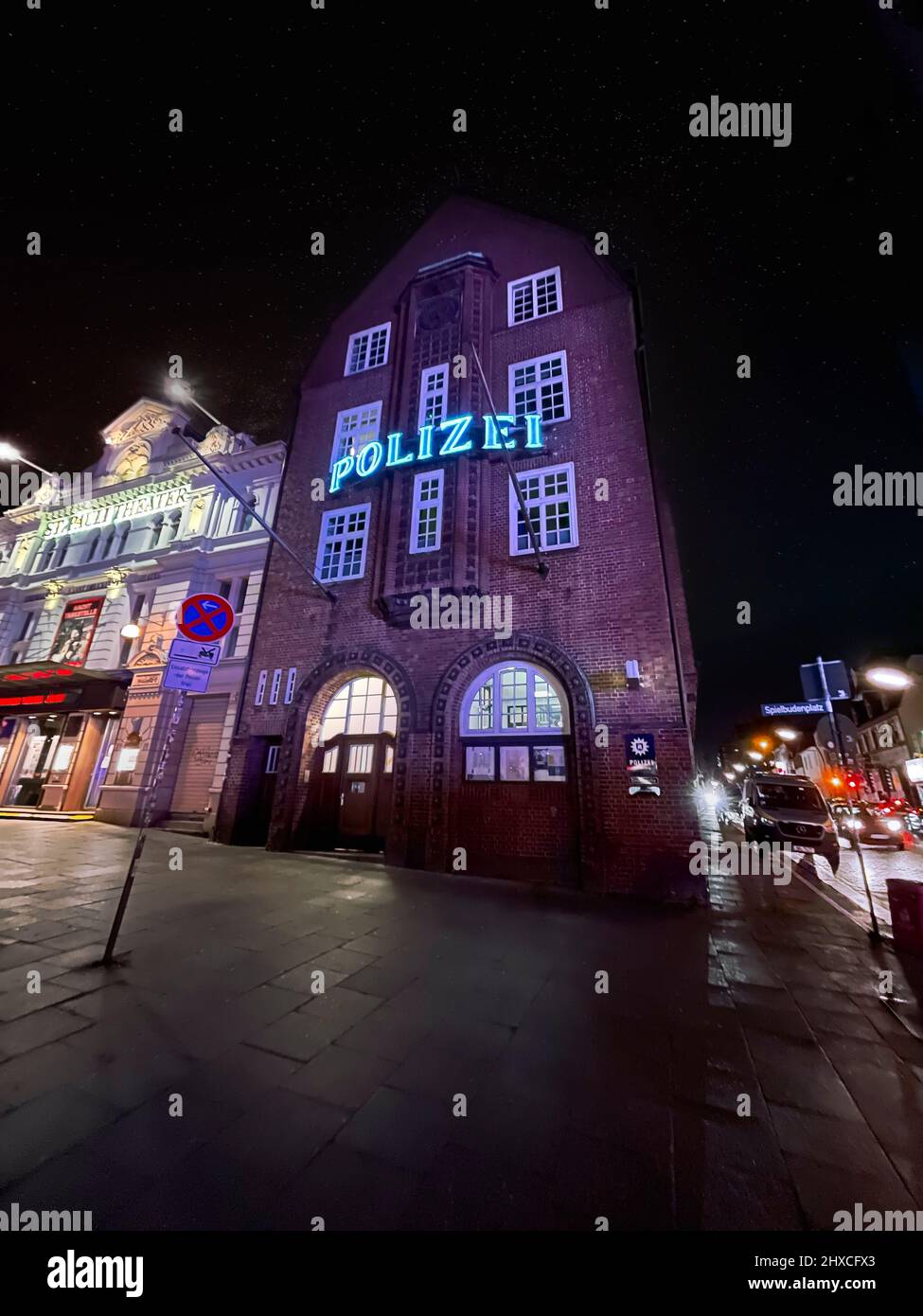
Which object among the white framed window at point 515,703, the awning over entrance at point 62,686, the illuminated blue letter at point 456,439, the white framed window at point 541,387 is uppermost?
the white framed window at point 541,387

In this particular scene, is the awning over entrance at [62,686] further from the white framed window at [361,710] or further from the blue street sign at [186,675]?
the blue street sign at [186,675]

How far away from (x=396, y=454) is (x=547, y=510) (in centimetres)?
456

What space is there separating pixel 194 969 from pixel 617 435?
13115mm

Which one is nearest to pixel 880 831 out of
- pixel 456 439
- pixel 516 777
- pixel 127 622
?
pixel 516 777

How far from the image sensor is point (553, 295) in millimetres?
14523

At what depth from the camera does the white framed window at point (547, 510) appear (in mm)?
11469

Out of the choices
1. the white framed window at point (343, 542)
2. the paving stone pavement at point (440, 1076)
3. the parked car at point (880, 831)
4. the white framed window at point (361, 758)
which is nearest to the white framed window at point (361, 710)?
the white framed window at point (361, 758)

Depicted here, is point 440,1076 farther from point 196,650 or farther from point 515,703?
point 515,703

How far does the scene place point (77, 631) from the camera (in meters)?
19.3

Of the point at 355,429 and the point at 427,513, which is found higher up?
the point at 355,429

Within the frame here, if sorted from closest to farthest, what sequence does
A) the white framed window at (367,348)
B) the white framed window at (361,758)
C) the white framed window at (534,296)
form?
the white framed window at (361,758), the white framed window at (534,296), the white framed window at (367,348)

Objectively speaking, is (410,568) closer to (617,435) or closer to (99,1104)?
(617,435)

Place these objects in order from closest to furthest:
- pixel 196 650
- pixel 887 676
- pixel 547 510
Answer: pixel 196 650
pixel 887 676
pixel 547 510

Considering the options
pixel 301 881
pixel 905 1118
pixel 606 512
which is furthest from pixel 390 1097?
pixel 606 512
